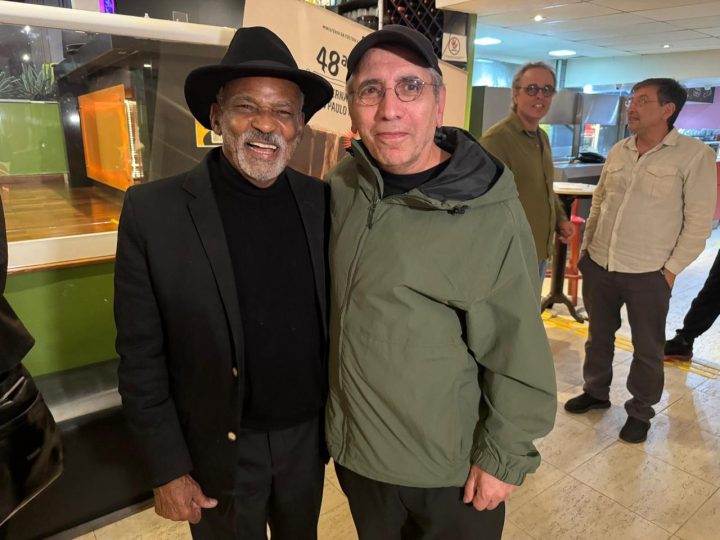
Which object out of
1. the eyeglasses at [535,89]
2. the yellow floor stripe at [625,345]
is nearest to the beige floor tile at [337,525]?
the eyeglasses at [535,89]

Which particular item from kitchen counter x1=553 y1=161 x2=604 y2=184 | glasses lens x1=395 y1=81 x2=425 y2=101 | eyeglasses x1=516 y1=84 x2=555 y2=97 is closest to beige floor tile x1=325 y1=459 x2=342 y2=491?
glasses lens x1=395 y1=81 x2=425 y2=101

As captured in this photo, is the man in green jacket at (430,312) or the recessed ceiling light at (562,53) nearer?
the man in green jacket at (430,312)

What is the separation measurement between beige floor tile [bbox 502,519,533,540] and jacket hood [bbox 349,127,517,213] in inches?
63.1

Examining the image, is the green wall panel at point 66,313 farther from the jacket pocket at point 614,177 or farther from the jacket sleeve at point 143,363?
the jacket pocket at point 614,177

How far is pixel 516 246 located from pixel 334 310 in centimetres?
47

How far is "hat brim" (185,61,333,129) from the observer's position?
3.86 ft

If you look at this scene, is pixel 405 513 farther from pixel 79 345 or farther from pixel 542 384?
pixel 79 345

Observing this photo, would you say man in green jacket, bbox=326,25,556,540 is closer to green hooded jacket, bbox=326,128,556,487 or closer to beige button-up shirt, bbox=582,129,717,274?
green hooded jacket, bbox=326,128,556,487

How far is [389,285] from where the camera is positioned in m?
1.14

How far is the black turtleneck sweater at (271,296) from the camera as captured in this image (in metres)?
1.26

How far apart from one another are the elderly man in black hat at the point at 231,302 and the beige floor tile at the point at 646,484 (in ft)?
5.73

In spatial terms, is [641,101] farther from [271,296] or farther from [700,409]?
[271,296]

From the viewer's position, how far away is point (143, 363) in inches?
48.5

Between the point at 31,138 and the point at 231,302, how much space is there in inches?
53.8
